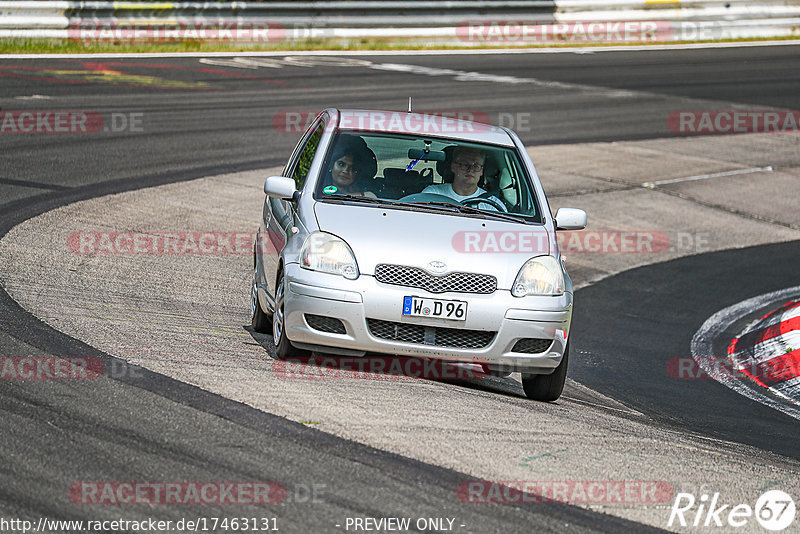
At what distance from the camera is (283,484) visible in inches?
204

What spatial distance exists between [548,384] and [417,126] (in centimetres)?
218

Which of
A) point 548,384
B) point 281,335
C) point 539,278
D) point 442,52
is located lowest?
point 548,384

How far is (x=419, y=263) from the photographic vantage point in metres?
7.20

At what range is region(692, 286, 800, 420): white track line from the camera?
931cm

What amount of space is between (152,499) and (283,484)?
0.58 metres

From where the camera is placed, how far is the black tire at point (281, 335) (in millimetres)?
7520

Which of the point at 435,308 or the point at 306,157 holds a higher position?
the point at 306,157

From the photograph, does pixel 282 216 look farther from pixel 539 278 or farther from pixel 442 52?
pixel 442 52

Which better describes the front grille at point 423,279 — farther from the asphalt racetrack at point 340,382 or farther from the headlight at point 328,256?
the asphalt racetrack at point 340,382

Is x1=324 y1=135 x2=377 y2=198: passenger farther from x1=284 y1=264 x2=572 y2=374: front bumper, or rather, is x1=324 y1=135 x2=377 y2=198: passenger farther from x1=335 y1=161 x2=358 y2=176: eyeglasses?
x1=284 y1=264 x2=572 y2=374: front bumper

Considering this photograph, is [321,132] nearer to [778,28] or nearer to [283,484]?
[283,484]

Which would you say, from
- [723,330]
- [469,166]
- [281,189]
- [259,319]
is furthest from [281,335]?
[723,330]

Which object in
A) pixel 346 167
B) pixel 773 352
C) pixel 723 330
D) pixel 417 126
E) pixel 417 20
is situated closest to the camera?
pixel 346 167

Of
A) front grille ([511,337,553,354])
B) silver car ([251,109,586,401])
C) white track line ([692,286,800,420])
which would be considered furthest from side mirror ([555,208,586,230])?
white track line ([692,286,800,420])
